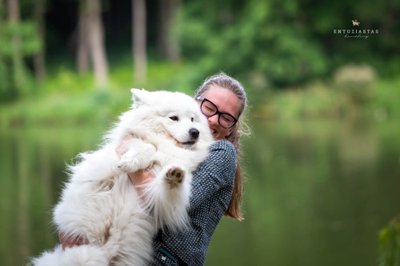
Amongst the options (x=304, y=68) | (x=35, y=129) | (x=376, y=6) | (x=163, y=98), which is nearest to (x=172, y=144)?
(x=163, y=98)

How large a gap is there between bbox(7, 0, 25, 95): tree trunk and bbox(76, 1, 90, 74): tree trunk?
260cm

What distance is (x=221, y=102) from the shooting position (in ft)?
10.5

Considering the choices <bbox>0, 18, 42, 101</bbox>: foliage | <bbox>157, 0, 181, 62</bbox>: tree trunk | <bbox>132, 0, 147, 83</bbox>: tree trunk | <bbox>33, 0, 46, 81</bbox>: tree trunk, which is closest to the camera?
<bbox>0, 18, 42, 101</bbox>: foliage

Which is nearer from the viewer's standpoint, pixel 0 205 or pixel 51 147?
pixel 0 205

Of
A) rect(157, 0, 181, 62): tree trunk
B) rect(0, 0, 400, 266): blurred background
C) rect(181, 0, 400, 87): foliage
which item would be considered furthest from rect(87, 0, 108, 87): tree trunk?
rect(181, 0, 400, 87): foliage

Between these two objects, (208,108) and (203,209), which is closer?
(203,209)

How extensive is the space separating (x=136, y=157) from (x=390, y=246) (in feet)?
3.20

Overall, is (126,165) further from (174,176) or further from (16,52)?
(16,52)

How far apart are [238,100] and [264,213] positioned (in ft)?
31.8

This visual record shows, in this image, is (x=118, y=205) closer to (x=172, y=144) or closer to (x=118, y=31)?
(x=172, y=144)

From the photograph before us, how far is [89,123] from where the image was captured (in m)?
27.8

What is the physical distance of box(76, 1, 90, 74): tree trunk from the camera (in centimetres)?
3434

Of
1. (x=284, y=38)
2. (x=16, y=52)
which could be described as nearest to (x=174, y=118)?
(x=284, y=38)

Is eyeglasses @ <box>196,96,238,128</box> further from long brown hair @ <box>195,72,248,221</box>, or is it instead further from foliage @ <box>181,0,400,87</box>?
foliage @ <box>181,0,400,87</box>
